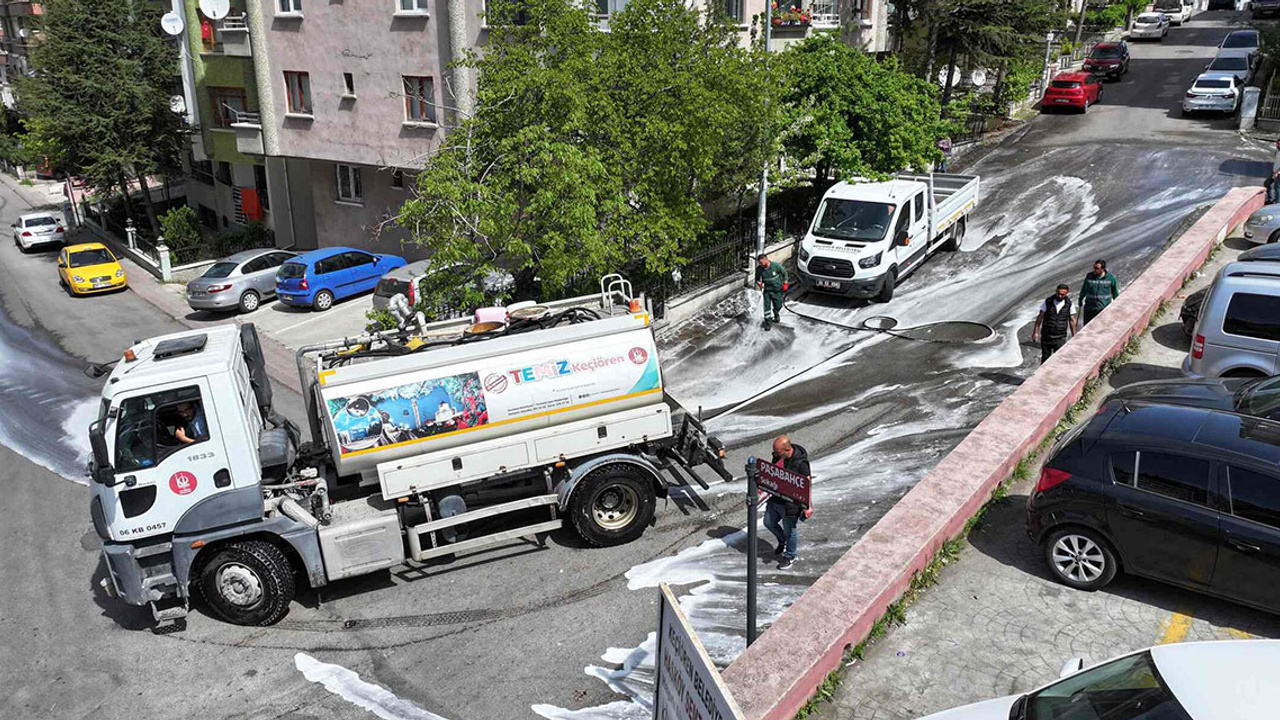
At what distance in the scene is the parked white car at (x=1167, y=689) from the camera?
4965mm

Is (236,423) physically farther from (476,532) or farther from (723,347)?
(723,347)

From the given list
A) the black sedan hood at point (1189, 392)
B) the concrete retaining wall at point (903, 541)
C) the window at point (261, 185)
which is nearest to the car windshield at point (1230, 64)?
the concrete retaining wall at point (903, 541)

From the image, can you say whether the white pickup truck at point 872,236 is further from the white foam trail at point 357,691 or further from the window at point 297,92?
the window at point 297,92

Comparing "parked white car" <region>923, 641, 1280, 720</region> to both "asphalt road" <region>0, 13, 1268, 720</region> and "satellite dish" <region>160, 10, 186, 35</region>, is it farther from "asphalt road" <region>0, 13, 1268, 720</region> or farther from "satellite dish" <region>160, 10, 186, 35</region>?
"satellite dish" <region>160, 10, 186, 35</region>

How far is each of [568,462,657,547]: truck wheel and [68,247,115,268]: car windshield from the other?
86.8 feet

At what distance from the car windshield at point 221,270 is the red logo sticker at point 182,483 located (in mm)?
18912

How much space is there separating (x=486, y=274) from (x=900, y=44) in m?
29.8

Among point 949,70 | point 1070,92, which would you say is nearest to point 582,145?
point 949,70

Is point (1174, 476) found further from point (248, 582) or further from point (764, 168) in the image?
point (764, 168)

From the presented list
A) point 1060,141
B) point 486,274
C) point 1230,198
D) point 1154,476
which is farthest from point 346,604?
point 1060,141

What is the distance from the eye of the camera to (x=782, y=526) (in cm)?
1033

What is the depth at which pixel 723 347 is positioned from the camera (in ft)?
64.4

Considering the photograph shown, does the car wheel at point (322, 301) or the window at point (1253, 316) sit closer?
the window at point (1253, 316)

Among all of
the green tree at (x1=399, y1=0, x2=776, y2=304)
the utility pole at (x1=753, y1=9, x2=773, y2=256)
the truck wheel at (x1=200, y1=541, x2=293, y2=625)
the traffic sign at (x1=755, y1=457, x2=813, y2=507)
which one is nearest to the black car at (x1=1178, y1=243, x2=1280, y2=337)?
the green tree at (x1=399, y1=0, x2=776, y2=304)
